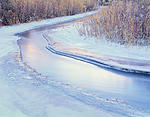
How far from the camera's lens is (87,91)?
504 cm

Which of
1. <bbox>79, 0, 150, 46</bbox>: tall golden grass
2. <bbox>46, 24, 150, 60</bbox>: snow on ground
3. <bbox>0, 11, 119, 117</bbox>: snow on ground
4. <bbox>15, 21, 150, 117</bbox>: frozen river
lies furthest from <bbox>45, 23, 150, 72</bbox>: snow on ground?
<bbox>0, 11, 119, 117</bbox>: snow on ground

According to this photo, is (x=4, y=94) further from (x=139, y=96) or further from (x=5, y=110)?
(x=139, y=96)

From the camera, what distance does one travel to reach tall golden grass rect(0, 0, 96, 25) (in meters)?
→ 18.0

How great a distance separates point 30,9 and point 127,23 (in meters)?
11.8

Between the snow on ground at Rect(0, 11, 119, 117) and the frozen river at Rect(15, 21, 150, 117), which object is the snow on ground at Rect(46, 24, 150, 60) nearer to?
the frozen river at Rect(15, 21, 150, 117)

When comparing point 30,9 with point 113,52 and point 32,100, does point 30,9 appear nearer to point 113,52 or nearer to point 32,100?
point 113,52

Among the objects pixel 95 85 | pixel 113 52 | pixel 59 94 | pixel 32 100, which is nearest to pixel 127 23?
pixel 113 52

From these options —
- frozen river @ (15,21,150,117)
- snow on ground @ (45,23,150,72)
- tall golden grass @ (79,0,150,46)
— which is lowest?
frozen river @ (15,21,150,117)

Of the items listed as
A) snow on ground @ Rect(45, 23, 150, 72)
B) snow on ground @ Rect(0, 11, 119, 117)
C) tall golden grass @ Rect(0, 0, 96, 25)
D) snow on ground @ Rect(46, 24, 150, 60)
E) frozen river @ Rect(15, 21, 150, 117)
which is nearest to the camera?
snow on ground @ Rect(0, 11, 119, 117)

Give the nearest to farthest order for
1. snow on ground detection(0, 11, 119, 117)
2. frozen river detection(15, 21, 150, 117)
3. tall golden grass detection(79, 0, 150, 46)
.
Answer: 1. snow on ground detection(0, 11, 119, 117)
2. frozen river detection(15, 21, 150, 117)
3. tall golden grass detection(79, 0, 150, 46)

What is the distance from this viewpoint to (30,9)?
19.5m

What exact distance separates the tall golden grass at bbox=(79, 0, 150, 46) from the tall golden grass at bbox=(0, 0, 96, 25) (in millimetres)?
7424

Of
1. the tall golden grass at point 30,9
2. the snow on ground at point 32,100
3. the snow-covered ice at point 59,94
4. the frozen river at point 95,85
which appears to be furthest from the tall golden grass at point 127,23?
the tall golden grass at point 30,9

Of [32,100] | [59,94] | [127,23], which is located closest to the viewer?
[32,100]
